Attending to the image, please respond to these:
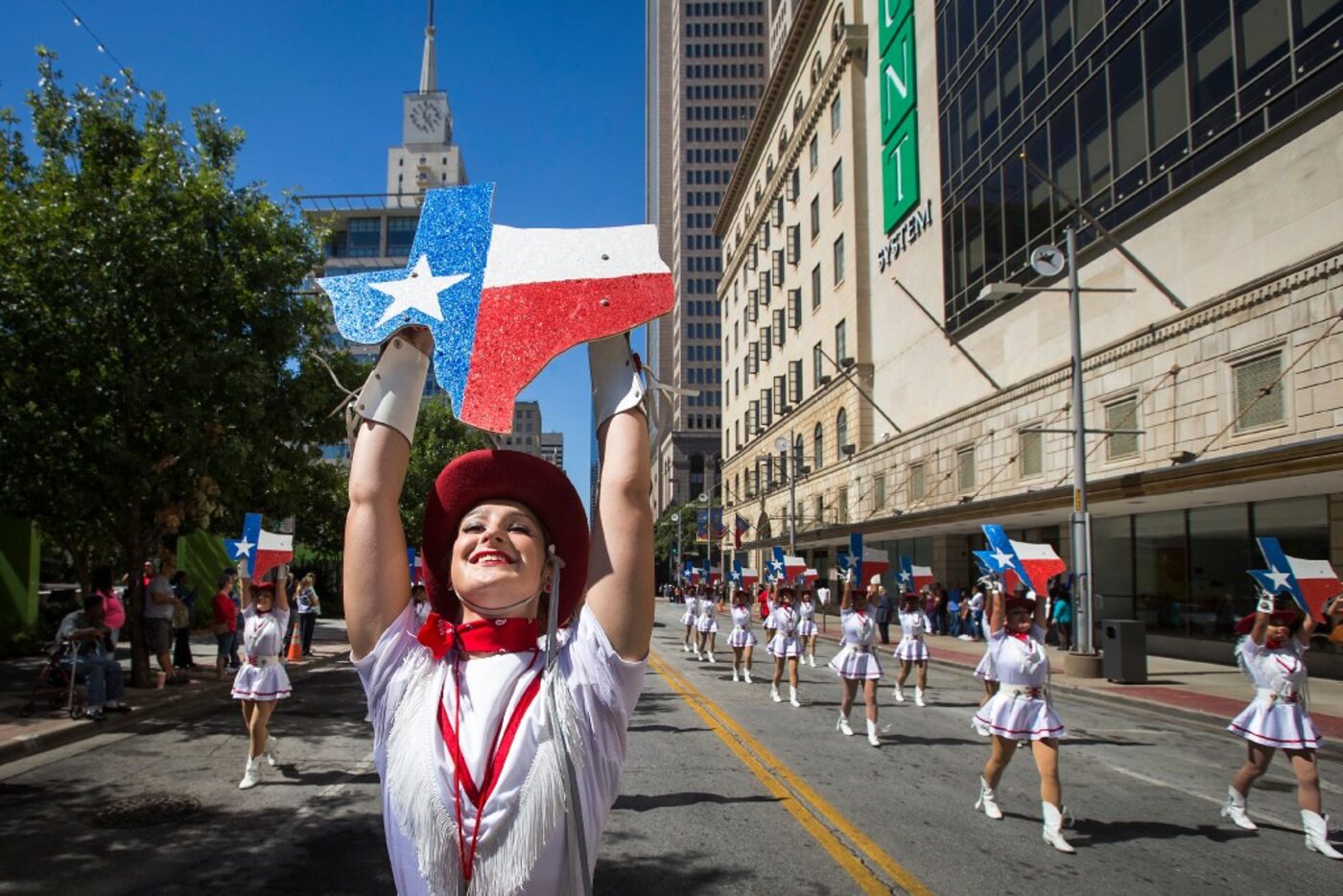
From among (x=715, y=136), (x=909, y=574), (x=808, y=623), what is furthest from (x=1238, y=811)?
(x=715, y=136)

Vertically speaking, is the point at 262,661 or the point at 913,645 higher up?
the point at 262,661

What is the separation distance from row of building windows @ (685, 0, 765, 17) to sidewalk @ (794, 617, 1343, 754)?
114019 mm

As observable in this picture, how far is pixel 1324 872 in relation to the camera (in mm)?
5789

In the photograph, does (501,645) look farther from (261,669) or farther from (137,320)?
(137,320)

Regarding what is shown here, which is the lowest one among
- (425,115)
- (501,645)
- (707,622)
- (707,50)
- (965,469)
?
(707,622)

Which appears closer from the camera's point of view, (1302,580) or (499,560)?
(499,560)

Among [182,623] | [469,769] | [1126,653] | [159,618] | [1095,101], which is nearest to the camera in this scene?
[469,769]

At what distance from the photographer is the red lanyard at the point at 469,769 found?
2.04m

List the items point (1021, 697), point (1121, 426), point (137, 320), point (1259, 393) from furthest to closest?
point (1121, 426), point (1259, 393), point (137, 320), point (1021, 697)

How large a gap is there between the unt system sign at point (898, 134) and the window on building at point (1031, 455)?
1032 cm

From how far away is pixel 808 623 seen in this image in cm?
1864

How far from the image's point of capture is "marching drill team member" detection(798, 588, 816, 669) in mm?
17062

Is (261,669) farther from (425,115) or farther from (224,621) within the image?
(425,115)

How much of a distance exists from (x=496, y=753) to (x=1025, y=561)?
739cm
